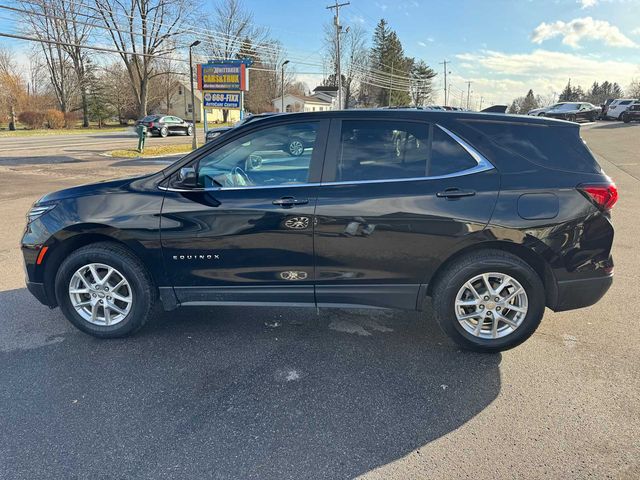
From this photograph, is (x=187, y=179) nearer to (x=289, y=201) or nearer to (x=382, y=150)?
(x=289, y=201)

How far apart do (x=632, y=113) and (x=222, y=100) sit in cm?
3228

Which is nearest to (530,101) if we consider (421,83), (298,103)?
(421,83)

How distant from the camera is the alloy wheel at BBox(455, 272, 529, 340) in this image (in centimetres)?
319

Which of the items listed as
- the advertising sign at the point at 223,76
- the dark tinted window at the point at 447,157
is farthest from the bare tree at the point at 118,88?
the dark tinted window at the point at 447,157

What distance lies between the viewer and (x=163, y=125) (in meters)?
33.1

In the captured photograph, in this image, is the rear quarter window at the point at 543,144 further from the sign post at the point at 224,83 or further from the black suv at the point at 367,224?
the sign post at the point at 224,83

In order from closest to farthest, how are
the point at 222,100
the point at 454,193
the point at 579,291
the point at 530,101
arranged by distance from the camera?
1. the point at 454,193
2. the point at 579,291
3. the point at 222,100
4. the point at 530,101

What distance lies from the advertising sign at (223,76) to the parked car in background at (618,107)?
3212 centimetres

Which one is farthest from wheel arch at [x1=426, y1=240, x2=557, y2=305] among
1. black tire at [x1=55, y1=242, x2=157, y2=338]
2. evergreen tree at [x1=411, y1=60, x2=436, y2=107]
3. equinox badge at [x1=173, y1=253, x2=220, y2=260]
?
evergreen tree at [x1=411, y1=60, x2=436, y2=107]

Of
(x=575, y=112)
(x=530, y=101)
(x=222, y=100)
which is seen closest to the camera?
(x=222, y=100)

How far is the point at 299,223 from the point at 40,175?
545 inches

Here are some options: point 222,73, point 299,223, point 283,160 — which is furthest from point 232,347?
point 222,73

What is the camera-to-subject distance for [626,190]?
10.5m

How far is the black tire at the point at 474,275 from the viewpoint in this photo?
Result: 3.14 metres
